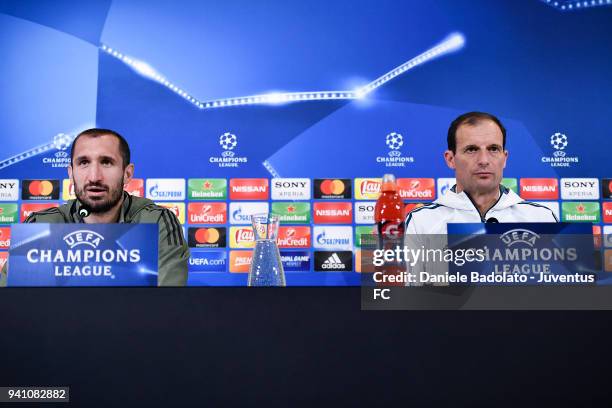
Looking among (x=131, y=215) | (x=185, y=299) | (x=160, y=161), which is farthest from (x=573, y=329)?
(x=160, y=161)

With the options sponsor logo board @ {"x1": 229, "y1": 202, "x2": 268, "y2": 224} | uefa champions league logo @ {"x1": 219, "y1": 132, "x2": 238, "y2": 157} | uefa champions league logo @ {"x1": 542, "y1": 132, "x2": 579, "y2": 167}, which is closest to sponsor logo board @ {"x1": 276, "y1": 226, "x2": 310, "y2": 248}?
sponsor logo board @ {"x1": 229, "y1": 202, "x2": 268, "y2": 224}

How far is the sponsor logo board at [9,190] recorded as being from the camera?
2.95 metres

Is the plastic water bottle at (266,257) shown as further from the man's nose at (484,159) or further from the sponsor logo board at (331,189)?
the sponsor logo board at (331,189)

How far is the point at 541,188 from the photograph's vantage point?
3.00 metres

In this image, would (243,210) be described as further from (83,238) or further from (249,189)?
(83,238)

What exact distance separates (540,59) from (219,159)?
72.2 inches

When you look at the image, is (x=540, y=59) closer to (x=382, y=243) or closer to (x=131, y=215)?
(x=131, y=215)

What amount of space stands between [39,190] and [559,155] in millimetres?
2794

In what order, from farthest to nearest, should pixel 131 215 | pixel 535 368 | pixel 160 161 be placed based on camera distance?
pixel 160 161 < pixel 131 215 < pixel 535 368

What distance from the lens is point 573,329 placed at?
2.64 ft

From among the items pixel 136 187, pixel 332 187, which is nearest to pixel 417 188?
pixel 332 187

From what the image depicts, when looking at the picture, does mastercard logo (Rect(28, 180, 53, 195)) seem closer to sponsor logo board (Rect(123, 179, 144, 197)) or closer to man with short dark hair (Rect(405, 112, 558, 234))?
sponsor logo board (Rect(123, 179, 144, 197))

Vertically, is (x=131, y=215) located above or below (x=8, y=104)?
below

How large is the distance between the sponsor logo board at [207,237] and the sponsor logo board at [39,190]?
2.43 ft
